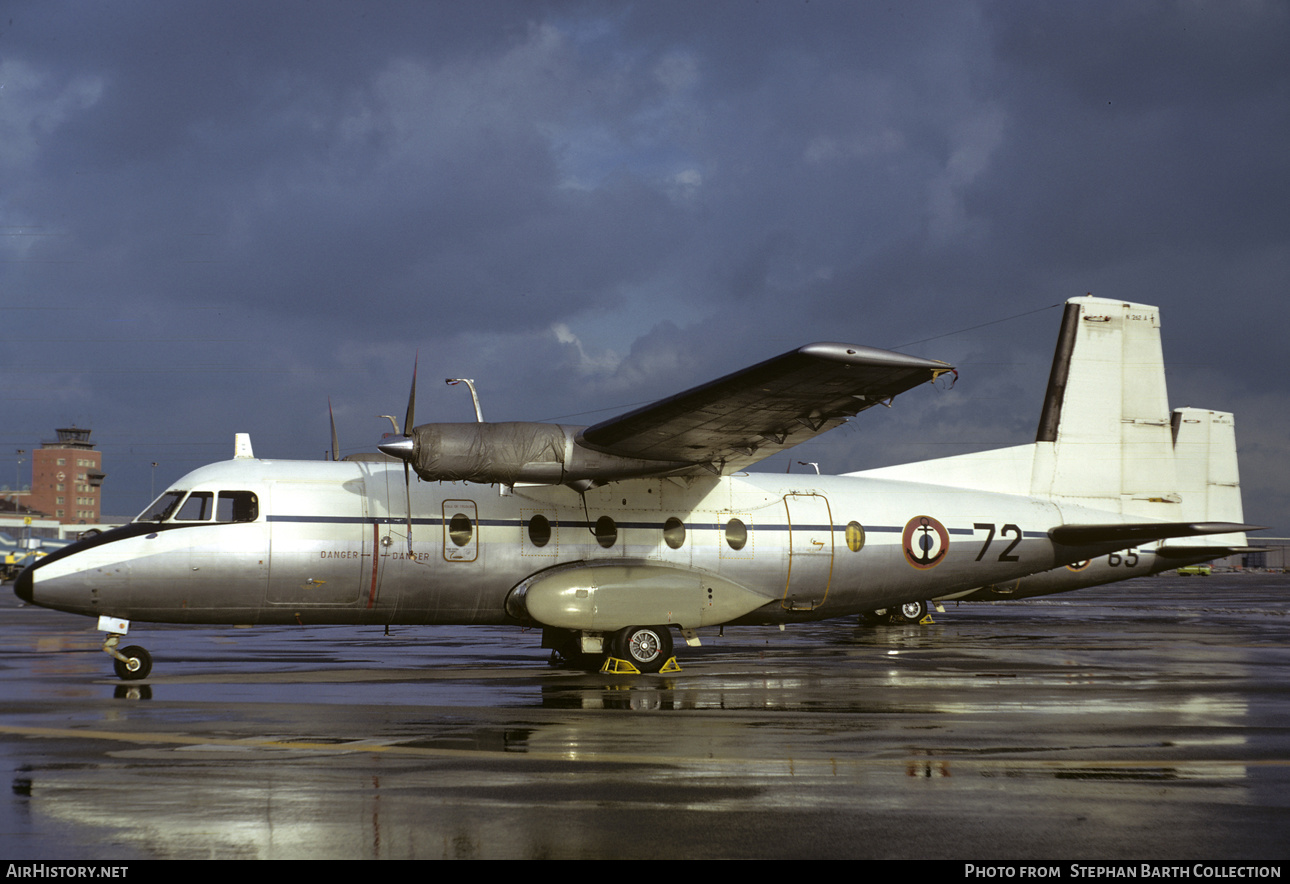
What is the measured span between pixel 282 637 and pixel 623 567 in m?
12.4

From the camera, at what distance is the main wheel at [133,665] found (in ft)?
46.4

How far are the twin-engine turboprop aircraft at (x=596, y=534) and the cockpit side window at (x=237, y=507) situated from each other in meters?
0.02

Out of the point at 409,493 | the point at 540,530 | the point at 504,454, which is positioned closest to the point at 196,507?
the point at 409,493

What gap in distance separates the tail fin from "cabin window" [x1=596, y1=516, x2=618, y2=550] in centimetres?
562

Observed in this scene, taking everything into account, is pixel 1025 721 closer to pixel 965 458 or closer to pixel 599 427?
pixel 599 427

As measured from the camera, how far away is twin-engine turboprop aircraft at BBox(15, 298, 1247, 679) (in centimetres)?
1423

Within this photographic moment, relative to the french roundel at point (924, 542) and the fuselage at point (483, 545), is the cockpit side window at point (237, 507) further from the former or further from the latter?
the french roundel at point (924, 542)

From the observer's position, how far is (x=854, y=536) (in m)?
17.6

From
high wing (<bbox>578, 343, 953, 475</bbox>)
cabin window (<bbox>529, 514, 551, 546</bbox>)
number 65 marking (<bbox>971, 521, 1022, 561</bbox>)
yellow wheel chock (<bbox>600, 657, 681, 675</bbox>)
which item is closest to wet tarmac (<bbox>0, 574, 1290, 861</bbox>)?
yellow wheel chock (<bbox>600, 657, 681, 675</bbox>)

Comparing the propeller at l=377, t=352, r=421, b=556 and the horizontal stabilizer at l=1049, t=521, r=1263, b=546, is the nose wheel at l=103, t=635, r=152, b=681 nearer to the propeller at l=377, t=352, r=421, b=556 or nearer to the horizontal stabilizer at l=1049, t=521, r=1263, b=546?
the propeller at l=377, t=352, r=421, b=556

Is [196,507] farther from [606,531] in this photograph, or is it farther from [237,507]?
[606,531]

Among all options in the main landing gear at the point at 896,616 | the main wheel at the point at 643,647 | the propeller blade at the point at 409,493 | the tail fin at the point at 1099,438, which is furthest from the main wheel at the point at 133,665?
the main landing gear at the point at 896,616

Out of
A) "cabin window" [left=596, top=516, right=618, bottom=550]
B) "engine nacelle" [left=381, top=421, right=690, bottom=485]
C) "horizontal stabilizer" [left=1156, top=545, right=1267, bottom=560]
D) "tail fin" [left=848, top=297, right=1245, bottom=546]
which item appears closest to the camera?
"engine nacelle" [left=381, top=421, right=690, bottom=485]
